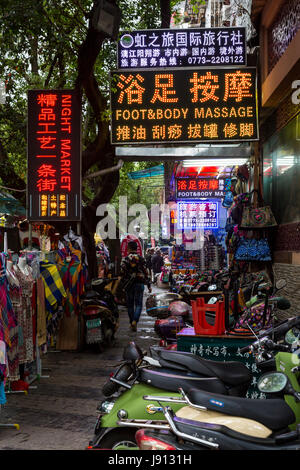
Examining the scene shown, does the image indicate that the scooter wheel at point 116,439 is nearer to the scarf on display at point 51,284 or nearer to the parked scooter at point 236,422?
the parked scooter at point 236,422

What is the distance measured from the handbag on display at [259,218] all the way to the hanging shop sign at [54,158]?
9.84ft

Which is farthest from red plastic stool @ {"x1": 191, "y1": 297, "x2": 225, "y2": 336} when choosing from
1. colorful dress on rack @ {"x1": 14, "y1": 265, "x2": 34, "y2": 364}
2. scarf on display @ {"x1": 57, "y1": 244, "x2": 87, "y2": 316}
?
scarf on display @ {"x1": 57, "y1": 244, "x2": 87, "y2": 316}

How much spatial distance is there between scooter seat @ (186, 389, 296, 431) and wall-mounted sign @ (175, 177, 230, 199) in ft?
39.1

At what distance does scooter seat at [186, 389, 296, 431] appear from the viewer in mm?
3133

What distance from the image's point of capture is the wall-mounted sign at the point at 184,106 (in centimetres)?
814

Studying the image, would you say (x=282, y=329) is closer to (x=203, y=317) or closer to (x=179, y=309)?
(x=203, y=317)

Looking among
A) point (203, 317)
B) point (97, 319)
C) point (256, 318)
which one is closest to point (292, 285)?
point (256, 318)

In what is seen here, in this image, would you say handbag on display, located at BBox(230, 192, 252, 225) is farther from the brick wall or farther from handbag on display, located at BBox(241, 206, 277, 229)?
the brick wall

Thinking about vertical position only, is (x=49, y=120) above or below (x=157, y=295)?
above

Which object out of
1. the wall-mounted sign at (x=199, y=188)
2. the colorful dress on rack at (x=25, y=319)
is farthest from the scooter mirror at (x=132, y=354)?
the wall-mounted sign at (x=199, y=188)

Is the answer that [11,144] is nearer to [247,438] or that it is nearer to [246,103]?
[246,103]

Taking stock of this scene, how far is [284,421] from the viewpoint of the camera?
3152mm

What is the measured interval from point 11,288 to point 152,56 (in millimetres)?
4835
